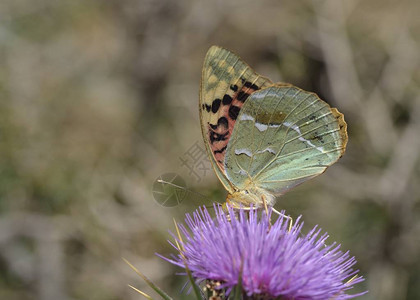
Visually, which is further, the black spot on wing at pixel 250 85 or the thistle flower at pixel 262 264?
the black spot on wing at pixel 250 85

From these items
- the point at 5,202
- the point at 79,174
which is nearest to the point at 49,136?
the point at 79,174

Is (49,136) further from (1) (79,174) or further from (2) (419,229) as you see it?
(2) (419,229)

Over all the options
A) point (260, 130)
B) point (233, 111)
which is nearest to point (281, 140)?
point (260, 130)

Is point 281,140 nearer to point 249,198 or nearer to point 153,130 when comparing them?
point 249,198

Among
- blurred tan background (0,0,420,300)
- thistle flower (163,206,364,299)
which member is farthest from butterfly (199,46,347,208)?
blurred tan background (0,0,420,300)

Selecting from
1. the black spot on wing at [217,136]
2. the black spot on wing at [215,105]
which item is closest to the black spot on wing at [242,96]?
the black spot on wing at [215,105]

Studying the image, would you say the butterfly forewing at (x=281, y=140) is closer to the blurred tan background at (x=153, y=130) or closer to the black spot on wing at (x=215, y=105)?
the black spot on wing at (x=215, y=105)

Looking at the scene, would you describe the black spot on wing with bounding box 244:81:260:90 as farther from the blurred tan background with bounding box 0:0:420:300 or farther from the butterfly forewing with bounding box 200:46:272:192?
the blurred tan background with bounding box 0:0:420:300
